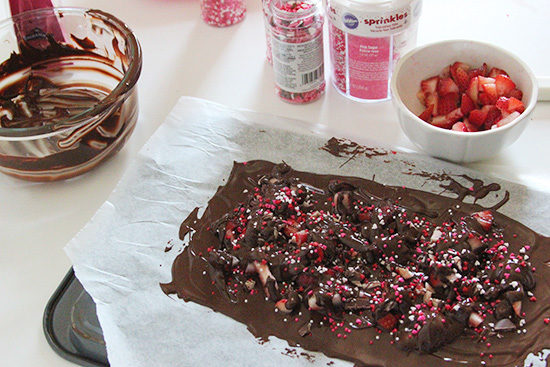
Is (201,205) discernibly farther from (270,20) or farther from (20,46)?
(20,46)

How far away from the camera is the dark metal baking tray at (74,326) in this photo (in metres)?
1.04

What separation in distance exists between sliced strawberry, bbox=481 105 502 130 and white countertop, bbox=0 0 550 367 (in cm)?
9

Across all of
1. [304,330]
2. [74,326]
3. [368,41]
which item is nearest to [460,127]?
[368,41]

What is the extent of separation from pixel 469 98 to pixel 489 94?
0.04 m

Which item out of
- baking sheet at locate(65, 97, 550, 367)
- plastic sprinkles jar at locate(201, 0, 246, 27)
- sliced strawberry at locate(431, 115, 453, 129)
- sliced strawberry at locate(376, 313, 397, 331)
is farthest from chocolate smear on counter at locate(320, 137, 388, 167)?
plastic sprinkles jar at locate(201, 0, 246, 27)

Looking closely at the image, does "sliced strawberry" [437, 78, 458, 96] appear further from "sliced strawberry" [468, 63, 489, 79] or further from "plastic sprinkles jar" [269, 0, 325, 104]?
"plastic sprinkles jar" [269, 0, 325, 104]

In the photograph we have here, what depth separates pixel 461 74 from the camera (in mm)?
1255

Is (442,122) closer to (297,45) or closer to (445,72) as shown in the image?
(445,72)

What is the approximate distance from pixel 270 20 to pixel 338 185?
1.20 feet

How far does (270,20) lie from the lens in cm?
127

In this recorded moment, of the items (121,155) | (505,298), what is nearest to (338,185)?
(505,298)

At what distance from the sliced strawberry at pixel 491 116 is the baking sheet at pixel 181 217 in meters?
0.10

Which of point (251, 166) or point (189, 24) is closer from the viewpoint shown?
point (251, 166)

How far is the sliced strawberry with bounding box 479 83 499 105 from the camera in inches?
47.5
